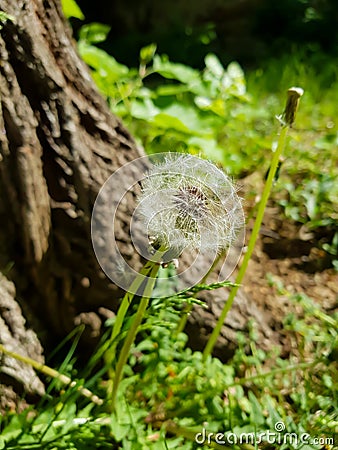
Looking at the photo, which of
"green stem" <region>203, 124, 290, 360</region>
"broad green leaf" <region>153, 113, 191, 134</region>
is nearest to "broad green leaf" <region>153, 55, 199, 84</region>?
"broad green leaf" <region>153, 113, 191, 134</region>

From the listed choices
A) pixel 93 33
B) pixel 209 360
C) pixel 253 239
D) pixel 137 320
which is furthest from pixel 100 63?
pixel 137 320

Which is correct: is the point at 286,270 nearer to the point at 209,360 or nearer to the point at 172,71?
the point at 209,360

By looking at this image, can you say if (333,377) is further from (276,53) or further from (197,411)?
(276,53)

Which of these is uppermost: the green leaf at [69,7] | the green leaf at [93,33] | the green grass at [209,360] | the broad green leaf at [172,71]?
the green leaf at [93,33]

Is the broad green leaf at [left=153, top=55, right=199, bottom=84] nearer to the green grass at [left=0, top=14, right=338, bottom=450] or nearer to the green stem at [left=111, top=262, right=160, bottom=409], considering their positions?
the green grass at [left=0, top=14, right=338, bottom=450]

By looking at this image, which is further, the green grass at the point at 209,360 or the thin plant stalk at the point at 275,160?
the green grass at the point at 209,360

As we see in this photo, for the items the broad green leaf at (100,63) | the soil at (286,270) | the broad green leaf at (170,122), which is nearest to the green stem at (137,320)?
the soil at (286,270)

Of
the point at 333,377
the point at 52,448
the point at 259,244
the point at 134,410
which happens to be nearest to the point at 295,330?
the point at 333,377

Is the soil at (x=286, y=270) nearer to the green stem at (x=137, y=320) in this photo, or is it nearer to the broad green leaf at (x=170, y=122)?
the broad green leaf at (x=170, y=122)
